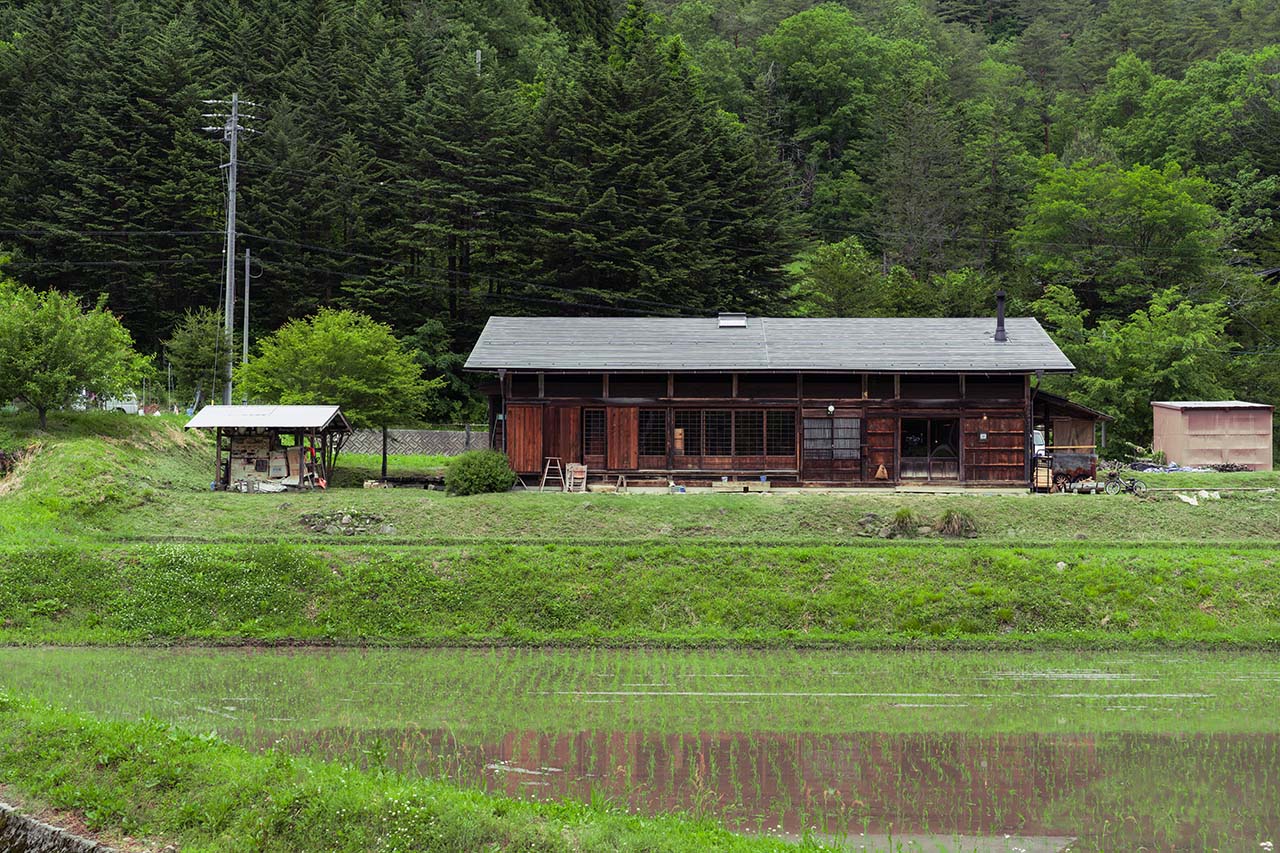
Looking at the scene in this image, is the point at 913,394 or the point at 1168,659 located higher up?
the point at 913,394

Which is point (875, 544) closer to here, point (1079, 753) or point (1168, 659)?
point (1168, 659)

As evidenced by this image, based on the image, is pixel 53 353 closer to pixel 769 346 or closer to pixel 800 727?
pixel 769 346

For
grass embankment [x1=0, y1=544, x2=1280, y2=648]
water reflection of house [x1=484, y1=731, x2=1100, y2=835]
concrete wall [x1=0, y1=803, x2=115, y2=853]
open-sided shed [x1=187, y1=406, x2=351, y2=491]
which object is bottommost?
concrete wall [x1=0, y1=803, x2=115, y2=853]

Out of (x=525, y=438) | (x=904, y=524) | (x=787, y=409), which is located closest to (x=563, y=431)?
(x=525, y=438)

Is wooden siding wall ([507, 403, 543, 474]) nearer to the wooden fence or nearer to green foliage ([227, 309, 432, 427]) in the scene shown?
green foliage ([227, 309, 432, 427])

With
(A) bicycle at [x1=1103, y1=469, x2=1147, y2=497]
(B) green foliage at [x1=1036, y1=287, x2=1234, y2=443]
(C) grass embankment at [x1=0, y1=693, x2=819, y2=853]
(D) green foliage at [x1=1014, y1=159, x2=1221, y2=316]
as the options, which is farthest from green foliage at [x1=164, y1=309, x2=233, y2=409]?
(D) green foliage at [x1=1014, y1=159, x2=1221, y2=316]

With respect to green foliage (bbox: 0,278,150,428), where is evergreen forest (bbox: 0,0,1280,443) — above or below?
above

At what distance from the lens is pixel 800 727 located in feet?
52.6

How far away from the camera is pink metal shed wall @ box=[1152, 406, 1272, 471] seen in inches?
1633

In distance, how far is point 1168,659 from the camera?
→ 22203 millimetres

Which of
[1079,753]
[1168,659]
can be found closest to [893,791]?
[1079,753]

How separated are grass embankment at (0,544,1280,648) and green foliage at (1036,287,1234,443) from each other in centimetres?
2342

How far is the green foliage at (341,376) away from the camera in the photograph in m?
41.2

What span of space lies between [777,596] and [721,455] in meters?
12.5
